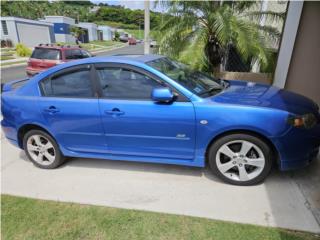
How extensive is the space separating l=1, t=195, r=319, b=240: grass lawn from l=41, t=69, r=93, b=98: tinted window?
1431 millimetres

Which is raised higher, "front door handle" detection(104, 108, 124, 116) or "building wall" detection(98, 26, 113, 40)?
"front door handle" detection(104, 108, 124, 116)

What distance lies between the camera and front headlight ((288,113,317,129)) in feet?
9.23

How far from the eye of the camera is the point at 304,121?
9.44 feet

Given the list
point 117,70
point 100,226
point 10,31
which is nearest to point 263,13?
point 117,70

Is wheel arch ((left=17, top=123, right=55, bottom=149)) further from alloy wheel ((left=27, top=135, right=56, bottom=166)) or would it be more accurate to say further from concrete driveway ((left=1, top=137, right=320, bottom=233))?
concrete driveway ((left=1, top=137, right=320, bottom=233))

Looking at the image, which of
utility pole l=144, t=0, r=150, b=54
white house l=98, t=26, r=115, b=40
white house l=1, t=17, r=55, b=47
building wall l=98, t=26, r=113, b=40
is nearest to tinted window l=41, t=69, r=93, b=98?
utility pole l=144, t=0, r=150, b=54

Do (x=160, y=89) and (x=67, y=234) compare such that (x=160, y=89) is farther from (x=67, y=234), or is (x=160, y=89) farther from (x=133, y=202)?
(x=67, y=234)

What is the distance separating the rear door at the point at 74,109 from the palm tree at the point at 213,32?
9.89 ft

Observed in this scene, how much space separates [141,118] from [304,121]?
72.9 inches

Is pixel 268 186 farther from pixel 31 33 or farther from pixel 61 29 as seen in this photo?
pixel 61 29

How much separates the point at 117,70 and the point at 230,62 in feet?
16.4

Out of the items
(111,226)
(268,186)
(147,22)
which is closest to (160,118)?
(111,226)

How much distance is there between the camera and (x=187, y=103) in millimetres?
2994

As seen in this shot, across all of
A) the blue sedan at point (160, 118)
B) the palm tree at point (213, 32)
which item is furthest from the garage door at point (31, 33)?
the blue sedan at point (160, 118)
